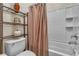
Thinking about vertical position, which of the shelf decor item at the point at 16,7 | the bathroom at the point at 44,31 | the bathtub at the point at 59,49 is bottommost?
the bathtub at the point at 59,49

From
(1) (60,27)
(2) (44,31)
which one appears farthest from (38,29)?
(1) (60,27)

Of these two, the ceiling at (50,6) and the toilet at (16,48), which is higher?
the ceiling at (50,6)

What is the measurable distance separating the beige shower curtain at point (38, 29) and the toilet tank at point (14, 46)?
8cm

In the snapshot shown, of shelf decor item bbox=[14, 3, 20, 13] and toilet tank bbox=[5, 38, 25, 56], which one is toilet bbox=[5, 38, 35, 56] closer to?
toilet tank bbox=[5, 38, 25, 56]

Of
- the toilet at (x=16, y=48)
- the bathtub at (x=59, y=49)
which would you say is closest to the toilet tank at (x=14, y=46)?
the toilet at (x=16, y=48)

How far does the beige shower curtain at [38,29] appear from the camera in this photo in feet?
4.26

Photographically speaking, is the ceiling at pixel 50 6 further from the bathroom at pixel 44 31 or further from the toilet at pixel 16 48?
the toilet at pixel 16 48

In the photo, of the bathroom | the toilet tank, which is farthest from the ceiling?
the toilet tank

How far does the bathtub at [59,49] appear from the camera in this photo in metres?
1.28

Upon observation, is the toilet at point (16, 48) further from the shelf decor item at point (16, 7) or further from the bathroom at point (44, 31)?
the shelf decor item at point (16, 7)

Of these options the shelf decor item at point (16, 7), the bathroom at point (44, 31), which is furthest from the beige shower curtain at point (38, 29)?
the shelf decor item at point (16, 7)

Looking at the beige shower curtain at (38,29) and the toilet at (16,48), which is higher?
the beige shower curtain at (38,29)

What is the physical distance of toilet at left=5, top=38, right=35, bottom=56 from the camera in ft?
4.09

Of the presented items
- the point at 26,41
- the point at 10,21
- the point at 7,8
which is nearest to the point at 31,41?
the point at 26,41
